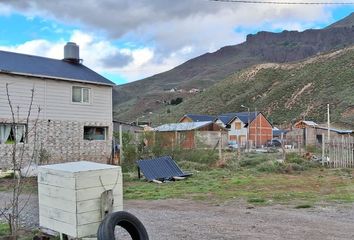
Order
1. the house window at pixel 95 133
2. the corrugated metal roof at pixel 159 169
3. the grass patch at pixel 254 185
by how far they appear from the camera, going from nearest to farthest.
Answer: the grass patch at pixel 254 185
the corrugated metal roof at pixel 159 169
the house window at pixel 95 133

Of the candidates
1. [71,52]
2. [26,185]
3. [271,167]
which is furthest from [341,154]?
[71,52]

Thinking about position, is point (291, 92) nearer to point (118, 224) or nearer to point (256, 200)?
point (256, 200)

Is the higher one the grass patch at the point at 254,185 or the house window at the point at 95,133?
the house window at the point at 95,133

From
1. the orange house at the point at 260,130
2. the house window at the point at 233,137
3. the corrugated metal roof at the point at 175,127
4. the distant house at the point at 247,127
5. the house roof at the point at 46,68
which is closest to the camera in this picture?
the house roof at the point at 46,68

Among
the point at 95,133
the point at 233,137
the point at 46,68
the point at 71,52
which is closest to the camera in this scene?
the point at 46,68

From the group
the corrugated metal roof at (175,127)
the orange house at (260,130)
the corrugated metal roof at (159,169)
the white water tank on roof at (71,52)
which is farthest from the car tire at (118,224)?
the orange house at (260,130)

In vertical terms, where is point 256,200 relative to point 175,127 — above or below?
below

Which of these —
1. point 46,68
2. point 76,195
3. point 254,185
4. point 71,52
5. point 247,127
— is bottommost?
point 254,185

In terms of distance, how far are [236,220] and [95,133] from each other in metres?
17.3

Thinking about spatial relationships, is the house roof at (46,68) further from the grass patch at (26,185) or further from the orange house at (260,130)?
the orange house at (260,130)

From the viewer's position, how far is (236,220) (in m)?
8.55

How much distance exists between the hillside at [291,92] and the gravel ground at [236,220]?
162ft

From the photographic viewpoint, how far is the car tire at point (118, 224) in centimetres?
517

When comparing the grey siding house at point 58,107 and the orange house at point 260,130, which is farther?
the orange house at point 260,130
